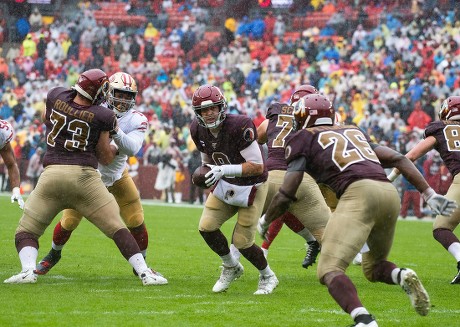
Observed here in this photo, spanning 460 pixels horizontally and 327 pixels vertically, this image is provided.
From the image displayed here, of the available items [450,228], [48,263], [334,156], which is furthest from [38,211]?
[450,228]

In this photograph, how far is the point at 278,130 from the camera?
8.50 metres

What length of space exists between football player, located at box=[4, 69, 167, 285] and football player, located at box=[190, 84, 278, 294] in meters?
0.67

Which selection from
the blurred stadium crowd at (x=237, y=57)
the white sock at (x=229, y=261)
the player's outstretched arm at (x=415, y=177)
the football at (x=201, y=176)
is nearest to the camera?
the player's outstretched arm at (x=415, y=177)

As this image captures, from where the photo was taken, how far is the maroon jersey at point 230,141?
719 cm

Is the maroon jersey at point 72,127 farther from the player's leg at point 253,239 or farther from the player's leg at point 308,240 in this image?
the player's leg at point 308,240

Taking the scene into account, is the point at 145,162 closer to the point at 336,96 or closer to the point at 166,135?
the point at 166,135

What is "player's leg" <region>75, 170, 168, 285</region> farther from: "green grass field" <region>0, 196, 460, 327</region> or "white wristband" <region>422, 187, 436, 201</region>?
"white wristband" <region>422, 187, 436, 201</region>

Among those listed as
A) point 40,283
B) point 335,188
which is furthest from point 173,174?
point 335,188

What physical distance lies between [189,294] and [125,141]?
1.36m

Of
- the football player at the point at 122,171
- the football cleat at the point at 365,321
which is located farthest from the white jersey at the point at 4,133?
the football cleat at the point at 365,321

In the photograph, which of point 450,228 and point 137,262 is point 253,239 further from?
point 450,228

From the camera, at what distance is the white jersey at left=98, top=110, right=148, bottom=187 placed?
24.8ft

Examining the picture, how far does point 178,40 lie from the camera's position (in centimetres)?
2770

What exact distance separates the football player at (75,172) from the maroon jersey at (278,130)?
1746 millimetres
